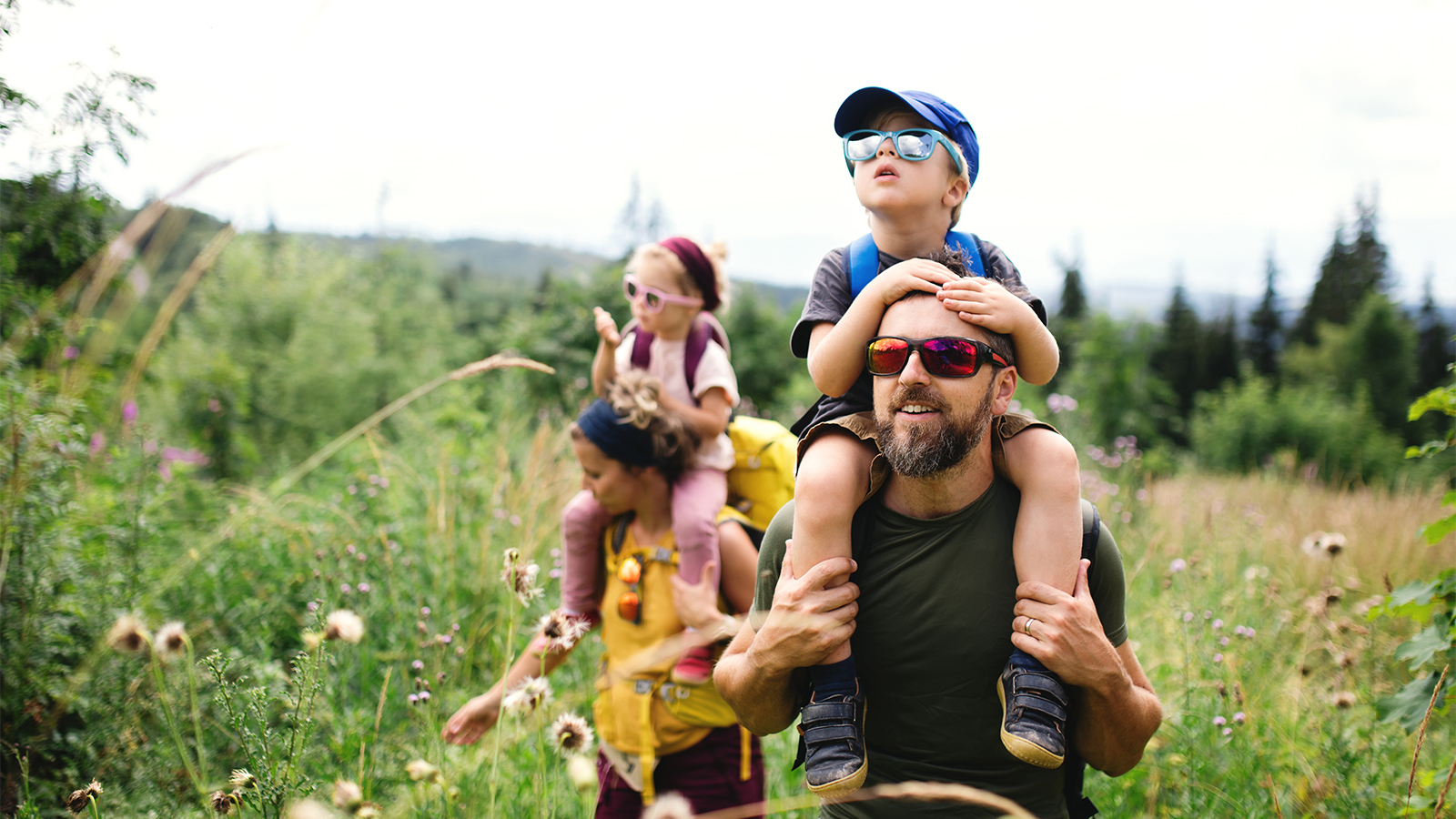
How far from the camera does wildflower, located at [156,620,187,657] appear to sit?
4.82ft

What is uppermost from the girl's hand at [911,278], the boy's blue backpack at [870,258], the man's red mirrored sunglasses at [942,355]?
the boy's blue backpack at [870,258]

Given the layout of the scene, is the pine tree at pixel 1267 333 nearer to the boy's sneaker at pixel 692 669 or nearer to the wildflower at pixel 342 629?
the boy's sneaker at pixel 692 669

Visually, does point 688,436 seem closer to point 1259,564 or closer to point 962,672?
point 962,672

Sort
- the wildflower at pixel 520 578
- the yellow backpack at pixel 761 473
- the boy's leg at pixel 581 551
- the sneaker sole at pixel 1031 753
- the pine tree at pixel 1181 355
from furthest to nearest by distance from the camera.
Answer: the pine tree at pixel 1181 355 < the yellow backpack at pixel 761 473 < the boy's leg at pixel 581 551 < the wildflower at pixel 520 578 < the sneaker sole at pixel 1031 753

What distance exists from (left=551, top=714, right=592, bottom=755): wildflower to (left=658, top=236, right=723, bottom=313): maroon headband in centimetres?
199

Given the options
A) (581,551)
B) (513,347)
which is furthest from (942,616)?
(513,347)

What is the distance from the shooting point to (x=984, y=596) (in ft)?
5.85

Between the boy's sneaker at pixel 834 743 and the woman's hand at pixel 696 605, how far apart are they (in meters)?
0.70

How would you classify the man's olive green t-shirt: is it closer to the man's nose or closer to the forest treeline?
the man's nose

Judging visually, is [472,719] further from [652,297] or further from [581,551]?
[652,297]

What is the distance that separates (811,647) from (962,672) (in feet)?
1.23

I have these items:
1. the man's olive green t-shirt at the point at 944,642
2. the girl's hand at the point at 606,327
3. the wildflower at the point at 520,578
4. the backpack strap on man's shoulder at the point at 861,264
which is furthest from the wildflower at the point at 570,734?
the girl's hand at the point at 606,327

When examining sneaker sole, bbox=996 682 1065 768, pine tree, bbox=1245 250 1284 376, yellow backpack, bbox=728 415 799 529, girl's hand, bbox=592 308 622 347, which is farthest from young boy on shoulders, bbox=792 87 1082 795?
pine tree, bbox=1245 250 1284 376

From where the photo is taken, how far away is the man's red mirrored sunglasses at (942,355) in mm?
1659
